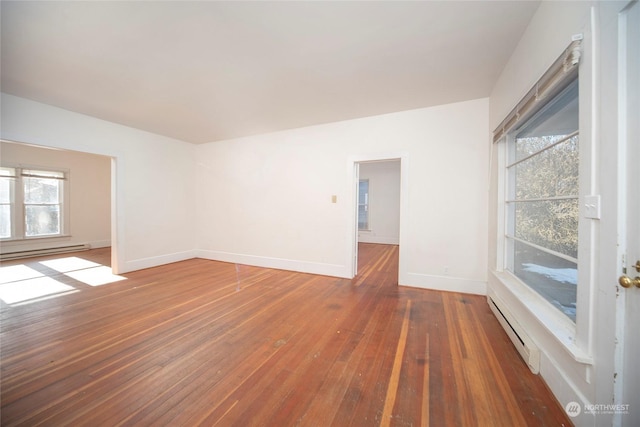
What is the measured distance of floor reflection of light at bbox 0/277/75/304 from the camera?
290cm

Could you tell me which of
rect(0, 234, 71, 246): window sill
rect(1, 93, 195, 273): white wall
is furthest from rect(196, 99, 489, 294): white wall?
rect(0, 234, 71, 246): window sill

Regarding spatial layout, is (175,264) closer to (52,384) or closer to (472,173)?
(52,384)

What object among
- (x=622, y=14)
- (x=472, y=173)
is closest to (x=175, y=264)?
(x=472, y=173)

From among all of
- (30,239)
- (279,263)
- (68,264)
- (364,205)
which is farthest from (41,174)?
(364,205)

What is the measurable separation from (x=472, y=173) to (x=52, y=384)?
4.56 meters

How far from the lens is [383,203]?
7699mm

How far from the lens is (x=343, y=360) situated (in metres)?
1.75

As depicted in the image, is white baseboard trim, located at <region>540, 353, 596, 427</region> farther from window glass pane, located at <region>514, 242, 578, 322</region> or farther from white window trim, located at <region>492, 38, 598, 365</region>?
window glass pane, located at <region>514, 242, 578, 322</region>

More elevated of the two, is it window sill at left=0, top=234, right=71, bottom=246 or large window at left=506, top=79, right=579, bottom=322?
large window at left=506, top=79, right=579, bottom=322

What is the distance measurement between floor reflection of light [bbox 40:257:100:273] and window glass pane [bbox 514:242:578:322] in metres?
6.91

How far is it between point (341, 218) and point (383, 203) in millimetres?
4278

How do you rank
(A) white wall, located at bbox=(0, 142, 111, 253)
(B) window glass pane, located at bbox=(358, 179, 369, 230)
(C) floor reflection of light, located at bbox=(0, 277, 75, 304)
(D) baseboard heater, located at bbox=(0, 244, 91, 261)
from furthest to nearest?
(B) window glass pane, located at bbox=(358, 179, 369, 230) < (A) white wall, located at bbox=(0, 142, 111, 253) < (D) baseboard heater, located at bbox=(0, 244, 91, 261) < (C) floor reflection of light, located at bbox=(0, 277, 75, 304)

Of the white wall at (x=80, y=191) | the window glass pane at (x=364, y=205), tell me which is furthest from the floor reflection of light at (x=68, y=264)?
the window glass pane at (x=364, y=205)
